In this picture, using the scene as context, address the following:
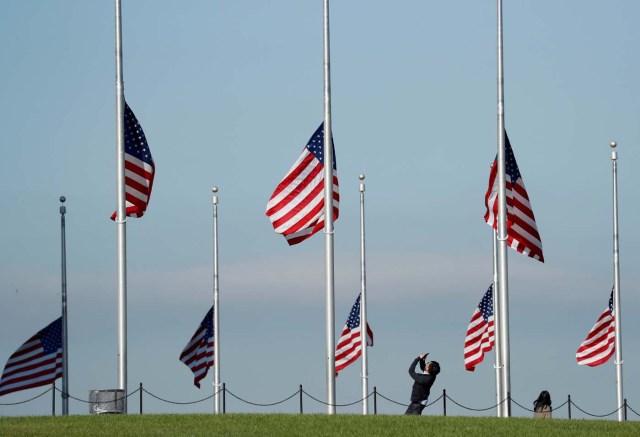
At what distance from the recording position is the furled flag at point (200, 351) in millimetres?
51219

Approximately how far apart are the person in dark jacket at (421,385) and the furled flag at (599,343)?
1580 cm

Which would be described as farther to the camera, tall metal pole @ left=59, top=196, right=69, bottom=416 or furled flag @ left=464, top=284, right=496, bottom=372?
furled flag @ left=464, top=284, right=496, bottom=372

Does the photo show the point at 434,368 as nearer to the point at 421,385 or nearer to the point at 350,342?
the point at 421,385

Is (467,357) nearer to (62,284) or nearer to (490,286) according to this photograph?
(490,286)

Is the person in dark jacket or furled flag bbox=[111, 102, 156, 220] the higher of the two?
furled flag bbox=[111, 102, 156, 220]

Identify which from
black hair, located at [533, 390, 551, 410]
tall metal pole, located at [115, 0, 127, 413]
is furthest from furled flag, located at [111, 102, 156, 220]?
black hair, located at [533, 390, 551, 410]

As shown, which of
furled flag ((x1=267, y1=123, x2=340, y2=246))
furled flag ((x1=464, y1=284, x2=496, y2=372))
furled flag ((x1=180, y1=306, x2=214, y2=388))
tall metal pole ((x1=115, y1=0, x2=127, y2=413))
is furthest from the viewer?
furled flag ((x1=180, y1=306, x2=214, y2=388))

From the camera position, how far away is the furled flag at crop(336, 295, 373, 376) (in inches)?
2052

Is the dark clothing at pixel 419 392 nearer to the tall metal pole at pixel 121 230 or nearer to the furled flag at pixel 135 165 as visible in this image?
the tall metal pole at pixel 121 230

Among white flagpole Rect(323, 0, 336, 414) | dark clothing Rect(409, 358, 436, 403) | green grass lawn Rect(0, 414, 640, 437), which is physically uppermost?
white flagpole Rect(323, 0, 336, 414)

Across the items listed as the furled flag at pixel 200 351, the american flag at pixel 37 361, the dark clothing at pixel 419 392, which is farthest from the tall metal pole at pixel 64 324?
the dark clothing at pixel 419 392

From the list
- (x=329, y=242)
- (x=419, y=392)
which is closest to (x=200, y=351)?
(x=329, y=242)

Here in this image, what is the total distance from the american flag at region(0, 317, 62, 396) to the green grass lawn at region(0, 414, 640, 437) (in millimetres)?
14061

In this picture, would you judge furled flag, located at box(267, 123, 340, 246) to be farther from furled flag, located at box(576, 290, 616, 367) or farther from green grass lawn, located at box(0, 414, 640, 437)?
furled flag, located at box(576, 290, 616, 367)
